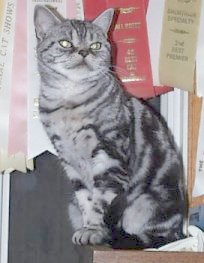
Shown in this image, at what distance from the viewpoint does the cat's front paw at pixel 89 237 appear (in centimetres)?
119

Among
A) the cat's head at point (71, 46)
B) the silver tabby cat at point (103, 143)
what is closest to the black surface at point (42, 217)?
the silver tabby cat at point (103, 143)

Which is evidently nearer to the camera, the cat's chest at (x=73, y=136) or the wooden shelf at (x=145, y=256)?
the wooden shelf at (x=145, y=256)

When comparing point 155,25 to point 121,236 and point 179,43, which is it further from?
point 121,236

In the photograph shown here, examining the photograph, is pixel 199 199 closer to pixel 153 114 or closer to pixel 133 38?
pixel 153 114

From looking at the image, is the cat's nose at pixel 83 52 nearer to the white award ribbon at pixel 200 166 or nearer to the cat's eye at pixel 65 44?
the cat's eye at pixel 65 44

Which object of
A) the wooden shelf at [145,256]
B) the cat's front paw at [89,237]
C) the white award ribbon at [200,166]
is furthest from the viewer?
the white award ribbon at [200,166]

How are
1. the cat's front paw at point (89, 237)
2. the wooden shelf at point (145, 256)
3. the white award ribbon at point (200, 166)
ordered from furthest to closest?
the white award ribbon at point (200, 166) < the cat's front paw at point (89, 237) < the wooden shelf at point (145, 256)

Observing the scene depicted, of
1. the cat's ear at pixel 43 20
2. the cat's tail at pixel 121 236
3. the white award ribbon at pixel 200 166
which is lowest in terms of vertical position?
the cat's tail at pixel 121 236

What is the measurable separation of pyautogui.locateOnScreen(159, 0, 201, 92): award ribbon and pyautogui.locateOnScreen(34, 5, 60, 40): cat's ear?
0.85ft

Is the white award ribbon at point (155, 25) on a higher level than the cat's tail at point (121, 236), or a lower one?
higher

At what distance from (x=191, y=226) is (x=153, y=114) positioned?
269 millimetres

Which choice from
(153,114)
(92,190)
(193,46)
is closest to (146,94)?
(153,114)

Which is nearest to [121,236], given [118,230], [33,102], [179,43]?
[118,230]

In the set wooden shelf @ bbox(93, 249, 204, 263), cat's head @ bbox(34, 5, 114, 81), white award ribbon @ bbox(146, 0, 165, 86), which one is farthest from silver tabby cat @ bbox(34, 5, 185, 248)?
wooden shelf @ bbox(93, 249, 204, 263)
